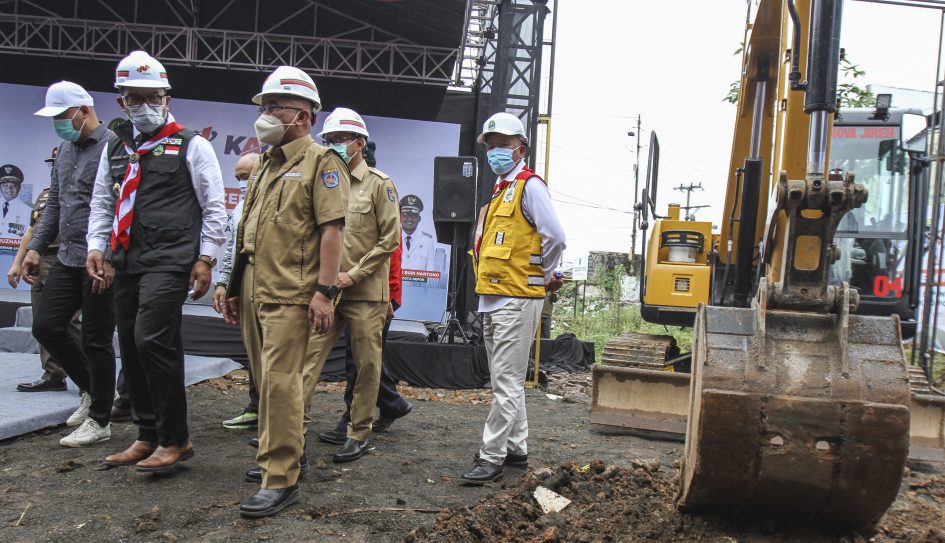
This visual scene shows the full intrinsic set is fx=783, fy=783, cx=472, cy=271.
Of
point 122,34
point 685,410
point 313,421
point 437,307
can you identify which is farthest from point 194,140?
point 122,34

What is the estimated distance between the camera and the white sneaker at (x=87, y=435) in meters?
4.47

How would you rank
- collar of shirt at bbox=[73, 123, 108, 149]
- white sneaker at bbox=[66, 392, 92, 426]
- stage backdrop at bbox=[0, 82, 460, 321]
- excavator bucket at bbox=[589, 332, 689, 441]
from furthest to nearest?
stage backdrop at bbox=[0, 82, 460, 321], excavator bucket at bbox=[589, 332, 689, 441], white sneaker at bbox=[66, 392, 92, 426], collar of shirt at bbox=[73, 123, 108, 149]

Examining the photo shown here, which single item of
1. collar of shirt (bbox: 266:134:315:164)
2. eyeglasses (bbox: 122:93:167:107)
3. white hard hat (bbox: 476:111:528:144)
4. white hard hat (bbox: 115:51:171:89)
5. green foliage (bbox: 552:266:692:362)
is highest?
white hard hat (bbox: 115:51:171:89)

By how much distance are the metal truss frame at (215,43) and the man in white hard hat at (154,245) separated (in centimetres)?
735

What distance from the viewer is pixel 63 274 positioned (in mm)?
4652

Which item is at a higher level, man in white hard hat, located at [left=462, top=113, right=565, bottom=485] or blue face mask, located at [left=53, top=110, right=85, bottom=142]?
blue face mask, located at [left=53, top=110, right=85, bottom=142]

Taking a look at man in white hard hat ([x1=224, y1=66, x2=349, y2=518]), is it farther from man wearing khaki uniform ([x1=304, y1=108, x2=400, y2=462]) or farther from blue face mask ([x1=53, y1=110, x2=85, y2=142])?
blue face mask ([x1=53, y1=110, x2=85, y2=142])

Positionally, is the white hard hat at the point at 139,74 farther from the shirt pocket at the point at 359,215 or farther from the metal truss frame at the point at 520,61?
the metal truss frame at the point at 520,61

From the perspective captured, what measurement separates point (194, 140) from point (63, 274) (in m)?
1.29

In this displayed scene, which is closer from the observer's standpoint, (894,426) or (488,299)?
(894,426)

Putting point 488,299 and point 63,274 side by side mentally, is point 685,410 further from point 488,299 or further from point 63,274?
point 63,274

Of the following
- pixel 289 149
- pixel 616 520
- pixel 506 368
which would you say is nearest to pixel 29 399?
pixel 289 149

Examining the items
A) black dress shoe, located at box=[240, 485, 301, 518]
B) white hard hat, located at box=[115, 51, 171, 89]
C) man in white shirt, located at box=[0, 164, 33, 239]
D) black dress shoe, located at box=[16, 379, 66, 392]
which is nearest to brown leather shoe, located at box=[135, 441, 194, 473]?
black dress shoe, located at box=[240, 485, 301, 518]

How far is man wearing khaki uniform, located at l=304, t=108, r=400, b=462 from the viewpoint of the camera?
4.49m
